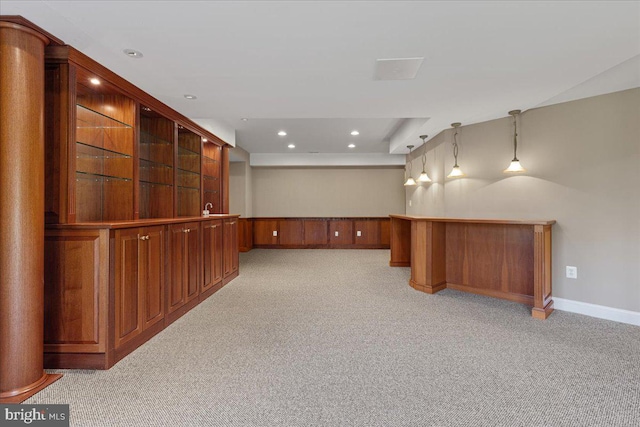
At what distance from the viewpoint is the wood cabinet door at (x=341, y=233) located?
860 centimetres

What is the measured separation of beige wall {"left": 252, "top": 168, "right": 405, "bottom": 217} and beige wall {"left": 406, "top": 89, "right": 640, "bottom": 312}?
177 inches

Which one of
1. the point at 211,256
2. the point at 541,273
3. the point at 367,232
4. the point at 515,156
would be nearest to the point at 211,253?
the point at 211,256

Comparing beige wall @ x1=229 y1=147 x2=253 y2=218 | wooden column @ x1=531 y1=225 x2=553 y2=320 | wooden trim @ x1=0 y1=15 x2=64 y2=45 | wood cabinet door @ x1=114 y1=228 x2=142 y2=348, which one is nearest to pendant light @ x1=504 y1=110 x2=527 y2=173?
wooden column @ x1=531 y1=225 x2=553 y2=320

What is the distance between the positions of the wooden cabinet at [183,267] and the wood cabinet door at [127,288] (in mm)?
505

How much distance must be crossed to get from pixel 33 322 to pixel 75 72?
66.5 inches

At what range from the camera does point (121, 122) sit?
2.95 metres

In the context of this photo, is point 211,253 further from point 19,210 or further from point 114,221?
point 19,210

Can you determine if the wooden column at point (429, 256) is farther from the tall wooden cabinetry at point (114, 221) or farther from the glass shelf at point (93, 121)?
the glass shelf at point (93, 121)

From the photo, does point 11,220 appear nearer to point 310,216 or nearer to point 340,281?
point 340,281

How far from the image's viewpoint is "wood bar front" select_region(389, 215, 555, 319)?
3309 millimetres

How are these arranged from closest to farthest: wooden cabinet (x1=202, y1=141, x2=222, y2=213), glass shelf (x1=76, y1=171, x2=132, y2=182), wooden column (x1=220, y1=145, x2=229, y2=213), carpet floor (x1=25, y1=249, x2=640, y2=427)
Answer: carpet floor (x1=25, y1=249, x2=640, y2=427), glass shelf (x1=76, y1=171, x2=132, y2=182), wooden cabinet (x1=202, y1=141, x2=222, y2=213), wooden column (x1=220, y1=145, x2=229, y2=213)

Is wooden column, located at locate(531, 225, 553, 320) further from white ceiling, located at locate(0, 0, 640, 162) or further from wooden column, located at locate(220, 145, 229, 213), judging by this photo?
wooden column, located at locate(220, 145, 229, 213)

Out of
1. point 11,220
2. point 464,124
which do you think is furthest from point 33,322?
point 464,124

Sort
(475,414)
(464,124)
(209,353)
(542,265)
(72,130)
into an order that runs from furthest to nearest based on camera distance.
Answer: (464,124) → (542,265) → (209,353) → (72,130) → (475,414)
